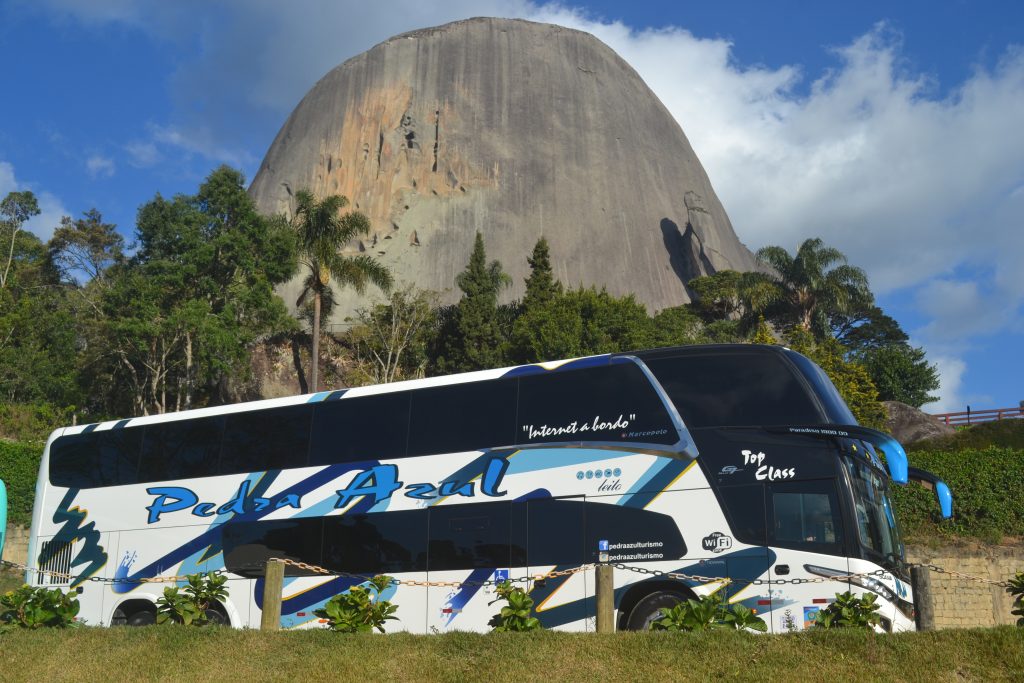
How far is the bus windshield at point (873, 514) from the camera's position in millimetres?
11906

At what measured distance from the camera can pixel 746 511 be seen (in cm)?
1215

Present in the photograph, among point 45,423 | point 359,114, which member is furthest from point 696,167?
point 45,423

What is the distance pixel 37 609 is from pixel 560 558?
7.91 meters

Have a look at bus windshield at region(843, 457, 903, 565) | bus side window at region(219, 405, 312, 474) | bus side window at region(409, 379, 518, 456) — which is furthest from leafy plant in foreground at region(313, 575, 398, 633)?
bus windshield at region(843, 457, 903, 565)

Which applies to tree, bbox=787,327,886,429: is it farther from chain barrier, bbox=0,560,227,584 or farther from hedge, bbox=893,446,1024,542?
chain barrier, bbox=0,560,227,584

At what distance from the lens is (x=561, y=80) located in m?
93.7

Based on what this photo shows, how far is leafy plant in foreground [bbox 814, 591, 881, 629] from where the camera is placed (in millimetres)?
10781

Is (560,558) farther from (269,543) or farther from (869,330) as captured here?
(869,330)

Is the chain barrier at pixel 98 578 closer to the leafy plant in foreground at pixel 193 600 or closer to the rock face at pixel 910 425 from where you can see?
the leafy plant in foreground at pixel 193 600

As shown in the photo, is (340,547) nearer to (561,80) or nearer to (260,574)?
(260,574)

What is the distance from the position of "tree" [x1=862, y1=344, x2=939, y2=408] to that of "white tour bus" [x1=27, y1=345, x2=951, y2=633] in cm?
5079

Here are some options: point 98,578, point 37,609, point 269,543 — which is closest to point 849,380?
point 269,543

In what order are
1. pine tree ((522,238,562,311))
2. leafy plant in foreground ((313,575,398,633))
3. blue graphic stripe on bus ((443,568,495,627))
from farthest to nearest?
pine tree ((522,238,562,311)) < blue graphic stripe on bus ((443,568,495,627)) < leafy plant in foreground ((313,575,398,633))

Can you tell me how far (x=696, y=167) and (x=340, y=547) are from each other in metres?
88.8
